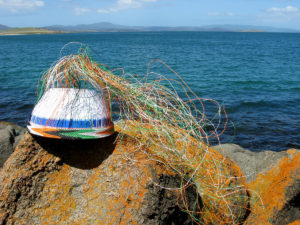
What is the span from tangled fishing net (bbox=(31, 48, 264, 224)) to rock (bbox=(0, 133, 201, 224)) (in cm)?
20

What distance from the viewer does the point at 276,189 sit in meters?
3.72

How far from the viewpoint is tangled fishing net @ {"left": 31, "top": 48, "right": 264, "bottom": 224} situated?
120 inches

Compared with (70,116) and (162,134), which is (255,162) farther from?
(70,116)

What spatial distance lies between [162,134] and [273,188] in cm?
185

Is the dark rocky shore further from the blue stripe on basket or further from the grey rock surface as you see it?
the grey rock surface

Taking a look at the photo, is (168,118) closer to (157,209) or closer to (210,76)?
(157,209)

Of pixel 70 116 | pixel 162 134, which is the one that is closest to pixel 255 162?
pixel 162 134

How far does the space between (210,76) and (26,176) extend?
19.3 m

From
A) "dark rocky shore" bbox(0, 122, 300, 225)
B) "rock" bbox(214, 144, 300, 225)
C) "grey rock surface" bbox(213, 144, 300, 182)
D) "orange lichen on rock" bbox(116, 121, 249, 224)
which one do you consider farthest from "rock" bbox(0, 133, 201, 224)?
"grey rock surface" bbox(213, 144, 300, 182)

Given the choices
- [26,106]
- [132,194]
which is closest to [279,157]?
[132,194]

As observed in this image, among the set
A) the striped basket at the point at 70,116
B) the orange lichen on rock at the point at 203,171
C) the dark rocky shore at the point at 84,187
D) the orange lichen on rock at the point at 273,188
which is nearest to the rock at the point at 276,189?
the orange lichen on rock at the point at 273,188

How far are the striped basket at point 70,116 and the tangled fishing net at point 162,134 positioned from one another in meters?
0.22

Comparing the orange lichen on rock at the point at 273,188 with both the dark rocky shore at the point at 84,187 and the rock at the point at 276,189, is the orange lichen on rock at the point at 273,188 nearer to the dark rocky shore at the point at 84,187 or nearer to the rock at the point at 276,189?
the rock at the point at 276,189

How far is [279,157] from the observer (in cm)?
417
